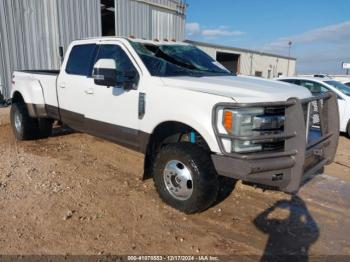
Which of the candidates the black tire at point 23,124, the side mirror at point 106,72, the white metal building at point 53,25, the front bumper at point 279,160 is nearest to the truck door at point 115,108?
the side mirror at point 106,72

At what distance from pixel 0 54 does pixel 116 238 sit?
35.2 ft

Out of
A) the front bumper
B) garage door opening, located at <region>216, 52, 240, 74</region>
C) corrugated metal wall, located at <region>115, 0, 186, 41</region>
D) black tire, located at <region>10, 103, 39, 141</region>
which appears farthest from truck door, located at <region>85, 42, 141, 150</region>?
garage door opening, located at <region>216, 52, 240, 74</region>

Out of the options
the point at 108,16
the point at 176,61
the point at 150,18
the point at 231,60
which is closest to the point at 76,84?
the point at 176,61

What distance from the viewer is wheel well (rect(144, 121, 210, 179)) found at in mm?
3980

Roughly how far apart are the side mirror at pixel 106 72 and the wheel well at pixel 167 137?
83 cm

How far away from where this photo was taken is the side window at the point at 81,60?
5251mm

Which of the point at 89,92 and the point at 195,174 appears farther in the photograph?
the point at 89,92

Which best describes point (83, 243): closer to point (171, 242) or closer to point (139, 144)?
point (171, 242)

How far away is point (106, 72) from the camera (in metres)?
4.19

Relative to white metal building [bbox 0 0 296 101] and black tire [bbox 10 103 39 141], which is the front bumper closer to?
black tire [bbox 10 103 39 141]

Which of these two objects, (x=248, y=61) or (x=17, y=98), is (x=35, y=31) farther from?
(x=248, y=61)

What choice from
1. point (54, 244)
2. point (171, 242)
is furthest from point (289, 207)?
point (54, 244)

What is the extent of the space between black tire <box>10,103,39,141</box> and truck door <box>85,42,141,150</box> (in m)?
2.16

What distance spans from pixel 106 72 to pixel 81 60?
1.51m
